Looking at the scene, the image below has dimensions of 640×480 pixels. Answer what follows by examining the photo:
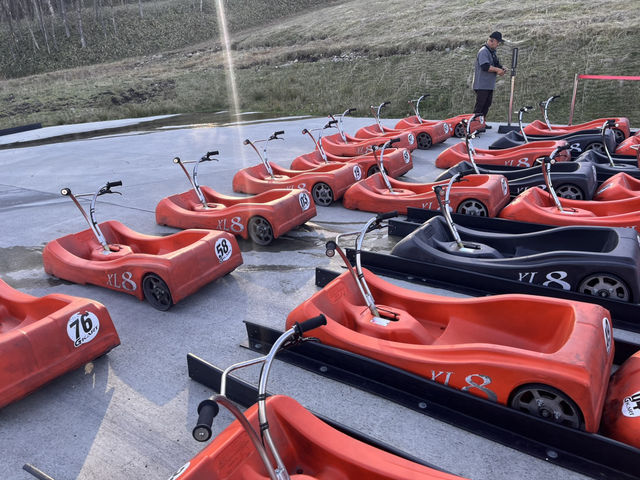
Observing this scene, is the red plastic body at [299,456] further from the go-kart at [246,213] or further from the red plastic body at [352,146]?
the red plastic body at [352,146]

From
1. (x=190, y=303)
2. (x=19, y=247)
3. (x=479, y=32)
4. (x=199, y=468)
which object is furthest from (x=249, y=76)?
(x=199, y=468)

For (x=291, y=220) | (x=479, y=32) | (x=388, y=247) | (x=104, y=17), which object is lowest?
(x=388, y=247)

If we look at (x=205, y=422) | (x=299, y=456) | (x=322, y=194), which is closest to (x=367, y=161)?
(x=322, y=194)

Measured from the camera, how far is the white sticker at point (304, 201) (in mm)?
6324

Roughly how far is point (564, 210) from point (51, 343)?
18.7 ft

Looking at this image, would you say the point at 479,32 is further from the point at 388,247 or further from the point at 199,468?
the point at 199,468

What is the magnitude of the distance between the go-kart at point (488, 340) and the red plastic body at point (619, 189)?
3.59 m

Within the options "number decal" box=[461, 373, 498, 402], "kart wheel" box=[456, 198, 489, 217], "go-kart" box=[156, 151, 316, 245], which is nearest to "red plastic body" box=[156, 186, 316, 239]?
"go-kart" box=[156, 151, 316, 245]

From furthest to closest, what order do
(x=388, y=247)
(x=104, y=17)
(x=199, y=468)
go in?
1. (x=104, y=17)
2. (x=388, y=247)
3. (x=199, y=468)

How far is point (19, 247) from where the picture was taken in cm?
657

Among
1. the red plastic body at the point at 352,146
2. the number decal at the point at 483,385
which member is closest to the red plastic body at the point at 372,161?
the red plastic body at the point at 352,146

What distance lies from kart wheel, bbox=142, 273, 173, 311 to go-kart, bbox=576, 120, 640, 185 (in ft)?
21.0

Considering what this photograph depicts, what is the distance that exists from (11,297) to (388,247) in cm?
413

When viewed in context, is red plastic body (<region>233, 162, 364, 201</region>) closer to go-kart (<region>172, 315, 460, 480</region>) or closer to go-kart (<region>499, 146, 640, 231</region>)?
go-kart (<region>499, 146, 640, 231</region>)
